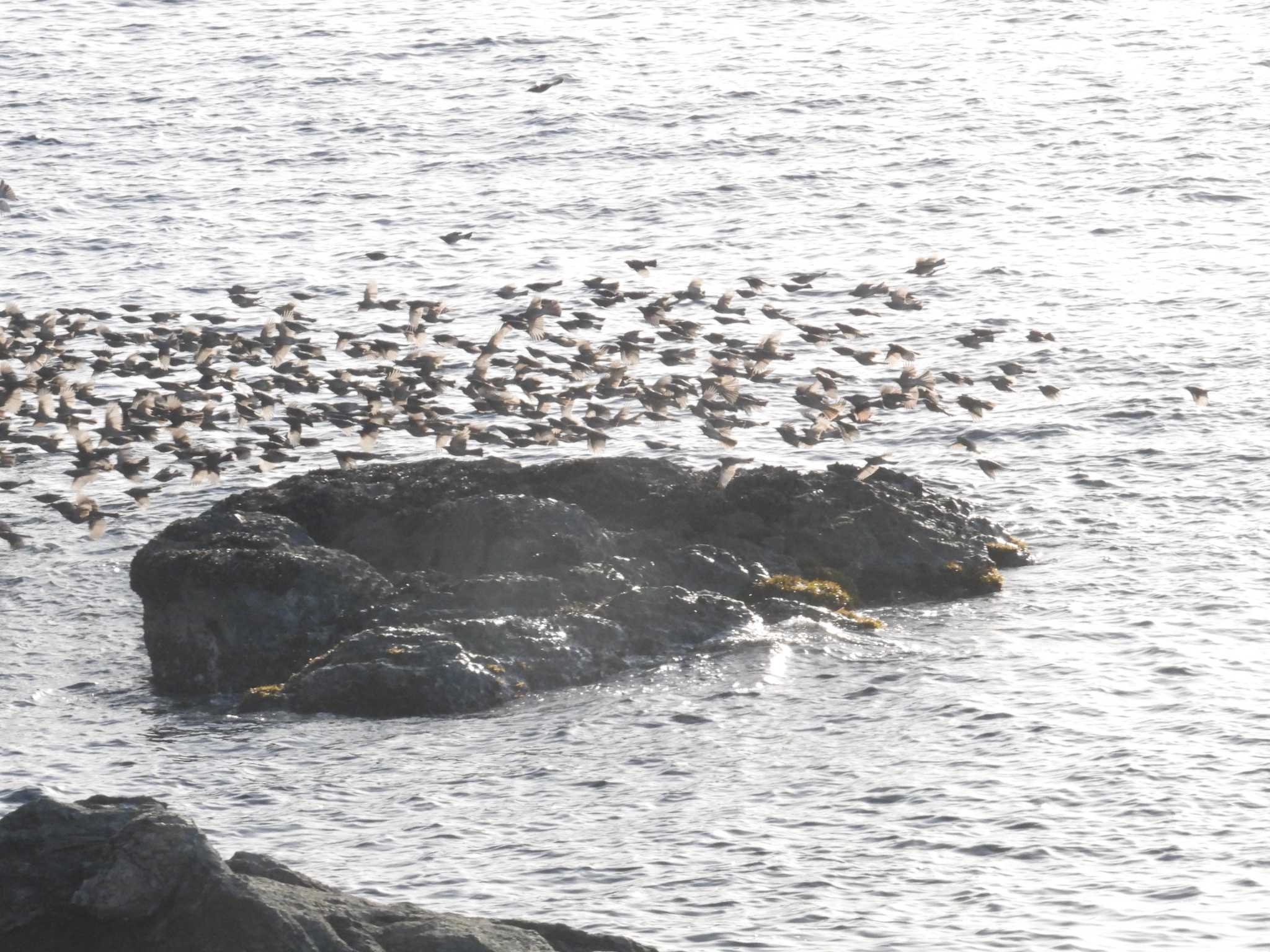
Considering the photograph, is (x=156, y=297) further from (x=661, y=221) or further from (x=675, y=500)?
(x=675, y=500)

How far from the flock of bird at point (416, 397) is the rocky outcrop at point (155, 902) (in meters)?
11.8

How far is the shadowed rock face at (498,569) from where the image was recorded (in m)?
17.7

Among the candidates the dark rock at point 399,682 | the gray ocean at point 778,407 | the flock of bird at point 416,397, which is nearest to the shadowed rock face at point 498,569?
the dark rock at point 399,682

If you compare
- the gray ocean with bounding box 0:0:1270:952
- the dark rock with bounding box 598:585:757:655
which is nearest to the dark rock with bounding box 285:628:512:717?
the gray ocean with bounding box 0:0:1270:952

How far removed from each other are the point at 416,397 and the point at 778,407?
747 cm

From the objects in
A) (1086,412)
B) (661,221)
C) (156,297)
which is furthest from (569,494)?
(661,221)

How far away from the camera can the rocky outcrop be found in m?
9.48

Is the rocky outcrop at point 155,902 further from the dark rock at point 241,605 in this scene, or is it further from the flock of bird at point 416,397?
the flock of bird at point 416,397

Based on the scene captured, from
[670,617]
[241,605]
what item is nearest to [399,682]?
[241,605]

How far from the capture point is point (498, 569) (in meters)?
19.4

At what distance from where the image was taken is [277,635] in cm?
1850

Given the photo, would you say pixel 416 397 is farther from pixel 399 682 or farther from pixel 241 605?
pixel 399 682

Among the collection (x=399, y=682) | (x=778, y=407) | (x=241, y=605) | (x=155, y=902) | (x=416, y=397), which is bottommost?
(x=778, y=407)

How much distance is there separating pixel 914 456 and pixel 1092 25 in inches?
1554
